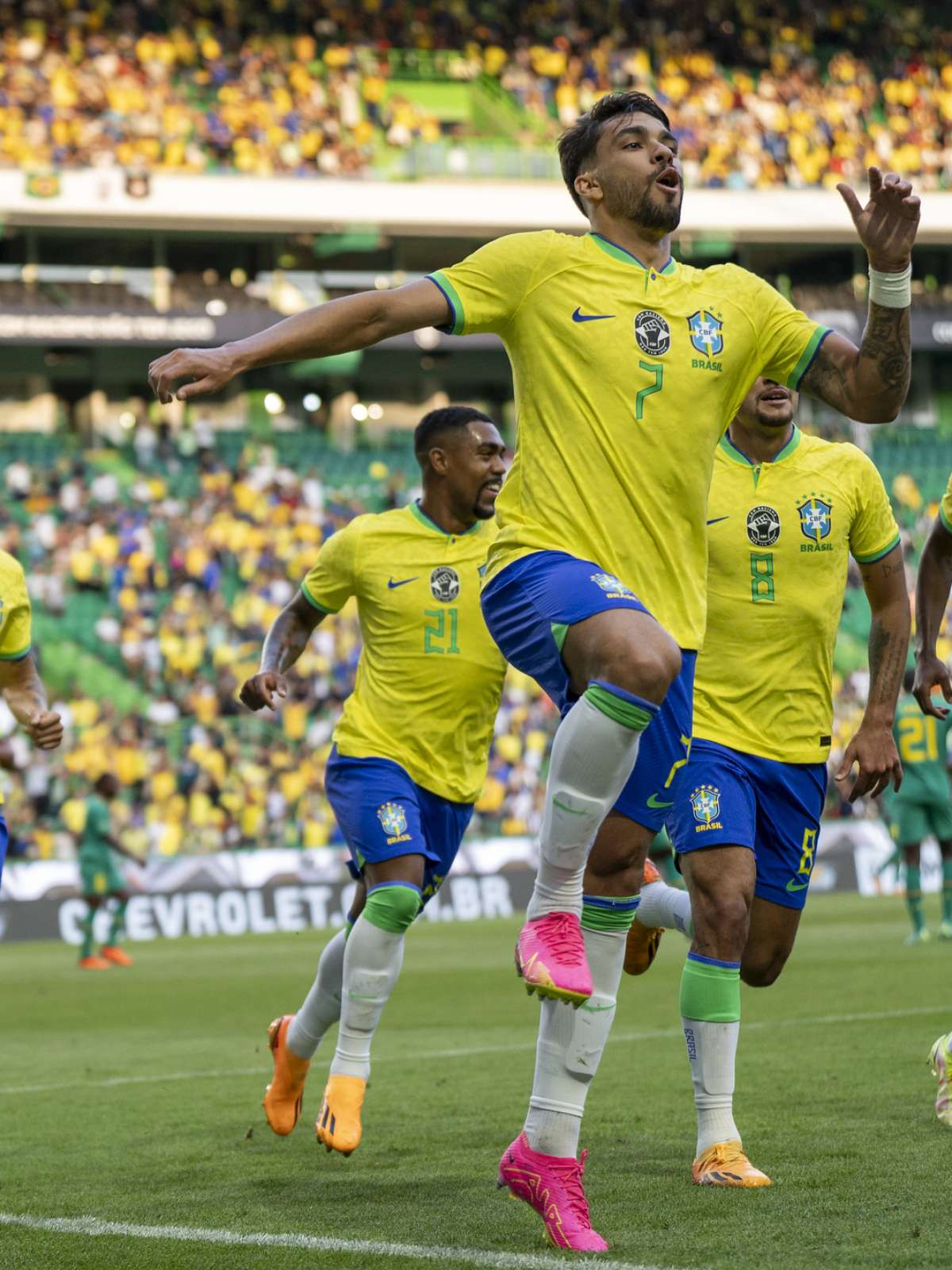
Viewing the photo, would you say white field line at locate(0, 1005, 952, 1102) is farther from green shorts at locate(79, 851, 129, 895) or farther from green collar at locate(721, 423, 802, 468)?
green shorts at locate(79, 851, 129, 895)

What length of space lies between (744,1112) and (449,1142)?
47.5 inches

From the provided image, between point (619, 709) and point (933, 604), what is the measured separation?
2.64 meters

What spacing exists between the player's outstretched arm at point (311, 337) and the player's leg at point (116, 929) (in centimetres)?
1476

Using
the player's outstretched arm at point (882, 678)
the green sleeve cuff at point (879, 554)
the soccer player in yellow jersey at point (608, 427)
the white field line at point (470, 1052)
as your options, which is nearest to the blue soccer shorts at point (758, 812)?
the player's outstretched arm at point (882, 678)

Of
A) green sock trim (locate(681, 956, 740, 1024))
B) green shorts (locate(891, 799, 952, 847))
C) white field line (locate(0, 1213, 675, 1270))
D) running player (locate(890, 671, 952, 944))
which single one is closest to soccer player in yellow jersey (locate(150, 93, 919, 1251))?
white field line (locate(0, 1213, 675, 1270))

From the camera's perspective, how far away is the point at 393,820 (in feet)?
23.7

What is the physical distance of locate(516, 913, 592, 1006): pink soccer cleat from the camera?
450 cm

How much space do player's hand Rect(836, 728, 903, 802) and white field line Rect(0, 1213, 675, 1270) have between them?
2.11 metres

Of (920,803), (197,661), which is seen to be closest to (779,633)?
(920,803)

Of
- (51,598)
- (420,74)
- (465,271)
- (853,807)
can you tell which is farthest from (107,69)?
(465,271)

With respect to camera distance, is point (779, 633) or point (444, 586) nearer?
point (779, 633)

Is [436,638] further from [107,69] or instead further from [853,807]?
[107,69]

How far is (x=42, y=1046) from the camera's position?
463 inches

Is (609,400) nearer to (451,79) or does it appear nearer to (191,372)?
(191,372)
